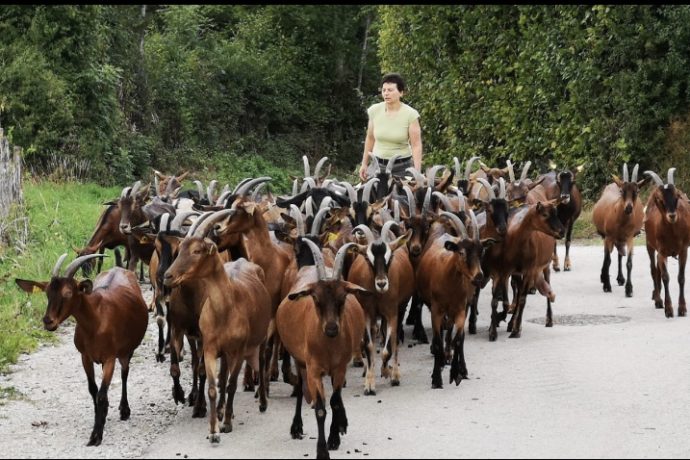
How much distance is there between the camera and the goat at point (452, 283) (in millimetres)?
10359

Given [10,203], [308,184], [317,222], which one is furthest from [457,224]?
[10,203]

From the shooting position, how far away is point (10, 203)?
16109 mm

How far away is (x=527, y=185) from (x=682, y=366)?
19.5 ft

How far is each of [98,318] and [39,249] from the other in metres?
7.11

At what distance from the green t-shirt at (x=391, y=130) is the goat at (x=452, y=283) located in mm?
3112

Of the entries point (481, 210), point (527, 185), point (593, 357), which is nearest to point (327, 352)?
point (593, 357)

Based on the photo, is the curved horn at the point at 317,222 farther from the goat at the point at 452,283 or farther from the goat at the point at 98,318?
the goat at the point at 98,318

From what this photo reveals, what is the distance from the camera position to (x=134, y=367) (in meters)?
11.3

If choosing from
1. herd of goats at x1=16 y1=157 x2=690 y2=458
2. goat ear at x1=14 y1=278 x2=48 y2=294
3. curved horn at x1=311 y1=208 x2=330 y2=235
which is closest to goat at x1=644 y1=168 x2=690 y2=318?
herd of goats at x1=16 y1=157 x2=690 y2=458

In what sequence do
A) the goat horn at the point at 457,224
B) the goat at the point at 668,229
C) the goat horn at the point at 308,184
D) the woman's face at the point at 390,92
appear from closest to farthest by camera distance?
1. the goat horn at the point at 457,224
2. the goat horn at the point at 308,184
3. the goat at the point at 668,229
4. the woman's face at the point at 390,92

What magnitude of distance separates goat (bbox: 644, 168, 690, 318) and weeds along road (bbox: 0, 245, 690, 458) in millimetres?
1023

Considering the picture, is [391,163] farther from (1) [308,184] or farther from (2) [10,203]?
(2) [10,203]

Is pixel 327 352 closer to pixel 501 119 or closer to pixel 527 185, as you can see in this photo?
pixel 527 185

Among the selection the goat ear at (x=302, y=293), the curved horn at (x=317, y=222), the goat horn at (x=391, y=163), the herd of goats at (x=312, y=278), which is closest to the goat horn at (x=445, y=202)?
the herd of goats at (x=312, y=278)
